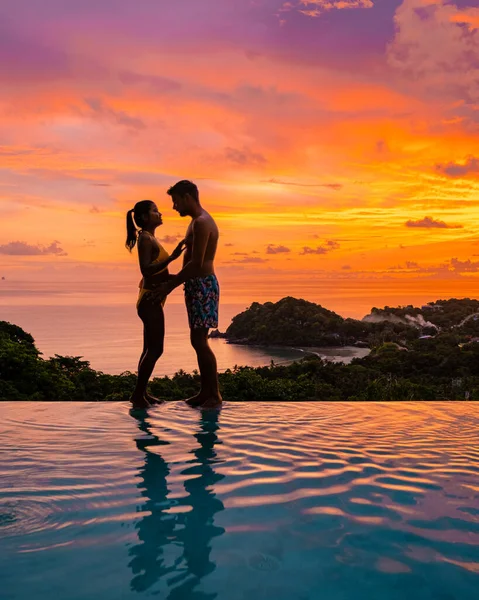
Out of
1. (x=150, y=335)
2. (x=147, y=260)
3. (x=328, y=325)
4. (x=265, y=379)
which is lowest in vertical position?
(x=265, y=379)

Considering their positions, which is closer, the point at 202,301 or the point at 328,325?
the point at 202,301

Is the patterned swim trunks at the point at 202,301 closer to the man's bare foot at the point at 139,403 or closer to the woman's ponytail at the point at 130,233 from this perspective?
the woman's ponytail at the point at 130,233

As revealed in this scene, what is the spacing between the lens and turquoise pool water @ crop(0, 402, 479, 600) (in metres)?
2.49

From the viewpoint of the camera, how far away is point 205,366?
6129 mm

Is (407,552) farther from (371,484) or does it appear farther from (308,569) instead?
(371,484)

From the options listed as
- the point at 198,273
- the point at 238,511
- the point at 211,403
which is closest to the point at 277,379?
the point at 211,403

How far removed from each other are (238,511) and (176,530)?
39cm

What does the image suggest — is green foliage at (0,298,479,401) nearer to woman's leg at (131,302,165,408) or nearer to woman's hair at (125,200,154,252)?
woman's leg at (131,302,165,408)

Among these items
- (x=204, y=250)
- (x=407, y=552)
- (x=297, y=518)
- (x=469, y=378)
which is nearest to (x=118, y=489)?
(x=297, y=518)

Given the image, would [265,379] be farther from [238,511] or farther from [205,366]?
[238,511]

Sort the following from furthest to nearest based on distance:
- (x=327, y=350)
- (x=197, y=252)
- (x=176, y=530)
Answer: (x=327, y=350) → (x=197, y=252) → (x=176, y=530)

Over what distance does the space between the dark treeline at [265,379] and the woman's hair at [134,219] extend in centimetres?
585

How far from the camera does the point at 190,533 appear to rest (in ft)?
9.68

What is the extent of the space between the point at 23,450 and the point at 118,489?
1262mm
